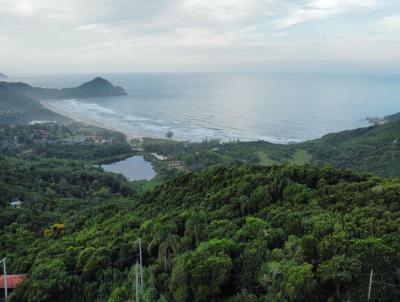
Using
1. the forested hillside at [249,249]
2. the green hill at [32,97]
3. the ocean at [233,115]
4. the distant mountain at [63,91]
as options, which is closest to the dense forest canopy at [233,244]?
the forested hillside at [249,249]

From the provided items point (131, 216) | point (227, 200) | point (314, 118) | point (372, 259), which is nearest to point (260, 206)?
point (227, 200)

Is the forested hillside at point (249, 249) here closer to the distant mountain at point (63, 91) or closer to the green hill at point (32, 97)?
the green hill at point (32, 97)

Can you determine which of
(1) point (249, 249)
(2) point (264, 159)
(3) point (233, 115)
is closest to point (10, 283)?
(1) point (249, 249)

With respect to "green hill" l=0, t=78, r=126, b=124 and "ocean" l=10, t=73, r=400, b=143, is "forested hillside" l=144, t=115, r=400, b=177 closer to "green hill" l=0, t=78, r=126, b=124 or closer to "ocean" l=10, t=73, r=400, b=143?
"ocean" l=10, t=73, r=400, b=143

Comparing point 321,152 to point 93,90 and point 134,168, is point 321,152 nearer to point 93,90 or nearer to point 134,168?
point 134,168

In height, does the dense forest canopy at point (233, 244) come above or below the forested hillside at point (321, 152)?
above

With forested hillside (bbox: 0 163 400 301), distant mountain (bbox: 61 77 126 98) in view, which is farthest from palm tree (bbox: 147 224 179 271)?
distant mountain (bbox: 61 77 126 98)
